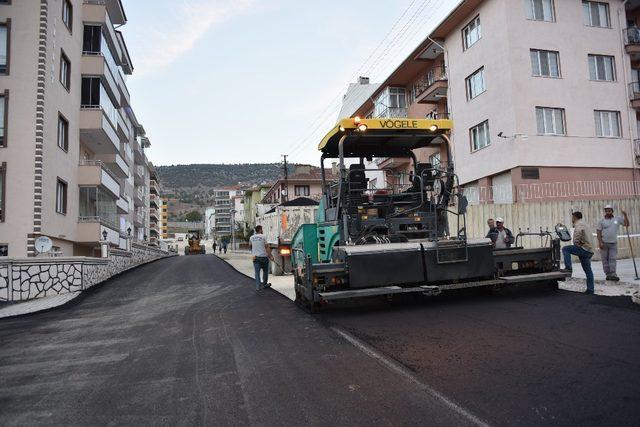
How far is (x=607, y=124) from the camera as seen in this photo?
22625 mm

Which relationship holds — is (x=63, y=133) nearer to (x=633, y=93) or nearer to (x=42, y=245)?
(x=42, y=245)

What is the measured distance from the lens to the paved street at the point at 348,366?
354cm

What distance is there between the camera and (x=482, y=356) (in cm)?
471

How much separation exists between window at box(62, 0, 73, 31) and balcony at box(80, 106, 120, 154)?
3.83m

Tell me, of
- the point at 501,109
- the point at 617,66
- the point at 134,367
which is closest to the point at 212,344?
the point at 134,367

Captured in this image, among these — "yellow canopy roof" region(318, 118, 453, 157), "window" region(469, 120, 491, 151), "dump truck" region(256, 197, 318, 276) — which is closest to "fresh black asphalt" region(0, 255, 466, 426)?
"yellow canopy roof" region(318, 118, 453, 157)

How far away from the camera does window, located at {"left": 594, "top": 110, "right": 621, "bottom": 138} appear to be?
22.4 meters

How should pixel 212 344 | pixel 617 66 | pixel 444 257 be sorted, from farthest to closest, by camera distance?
1. pixel 617 66
2. pixel 444 257
3. pixel 212 344

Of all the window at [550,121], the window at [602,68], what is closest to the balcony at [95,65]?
the window at [550,121]

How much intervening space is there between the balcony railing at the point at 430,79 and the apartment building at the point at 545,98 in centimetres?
160

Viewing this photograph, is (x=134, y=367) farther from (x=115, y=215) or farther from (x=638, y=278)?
(x=115, y=215)

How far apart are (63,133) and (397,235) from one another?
18817 millimetres

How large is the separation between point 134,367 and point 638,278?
32.9 ft

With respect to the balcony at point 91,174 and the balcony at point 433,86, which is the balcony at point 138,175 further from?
the balcony at point 433,86
